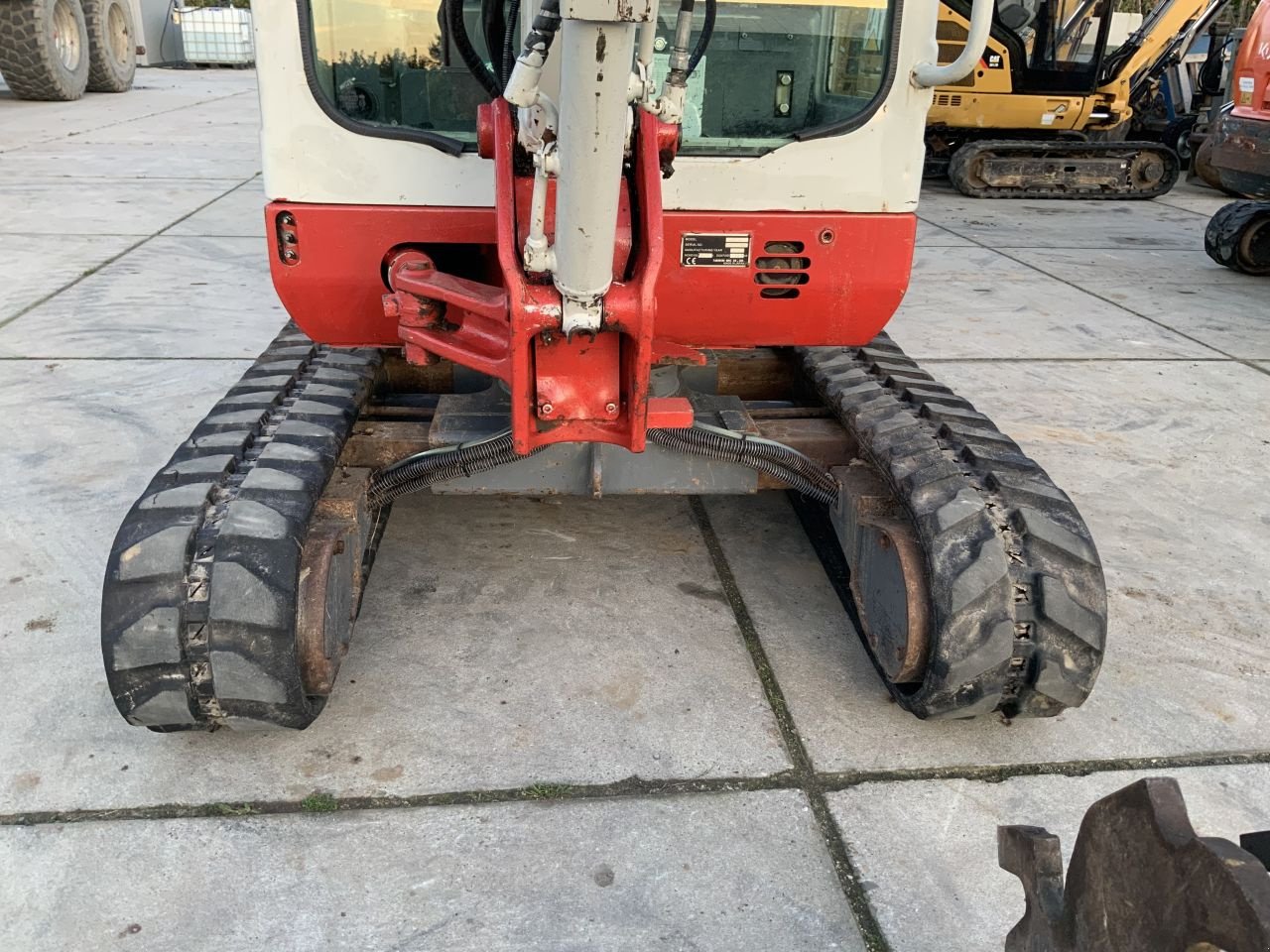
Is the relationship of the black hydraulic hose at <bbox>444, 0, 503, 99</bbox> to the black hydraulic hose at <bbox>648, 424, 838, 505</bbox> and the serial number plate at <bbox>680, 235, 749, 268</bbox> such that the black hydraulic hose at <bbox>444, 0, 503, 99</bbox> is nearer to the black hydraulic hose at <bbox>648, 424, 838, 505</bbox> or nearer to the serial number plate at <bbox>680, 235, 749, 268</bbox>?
the serial number plate at <bbox>680, 235, 749, 268</bbox>

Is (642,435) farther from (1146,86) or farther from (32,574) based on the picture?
(1146,86)

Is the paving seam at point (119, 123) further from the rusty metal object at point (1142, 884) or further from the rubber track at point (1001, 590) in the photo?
the rusty metal object at point (1142, 884)

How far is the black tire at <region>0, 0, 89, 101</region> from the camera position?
16.0 meters

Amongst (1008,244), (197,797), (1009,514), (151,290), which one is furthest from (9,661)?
(1008,244)

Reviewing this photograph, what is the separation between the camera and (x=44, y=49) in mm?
16484

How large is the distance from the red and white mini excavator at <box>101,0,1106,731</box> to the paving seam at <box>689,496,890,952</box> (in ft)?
1.01

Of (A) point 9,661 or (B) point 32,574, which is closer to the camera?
(A) point 9,661

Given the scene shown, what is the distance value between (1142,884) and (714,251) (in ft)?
6.57

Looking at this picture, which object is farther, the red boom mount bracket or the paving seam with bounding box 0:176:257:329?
the paving seam with bounding box 0:176:257:329

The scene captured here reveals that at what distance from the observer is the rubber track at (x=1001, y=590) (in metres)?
2.75

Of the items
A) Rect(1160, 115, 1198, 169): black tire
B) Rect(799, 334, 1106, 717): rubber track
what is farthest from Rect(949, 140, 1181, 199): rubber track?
Rect(799, 334, 1106, 717): rubber track

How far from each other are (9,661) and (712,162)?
238 cm

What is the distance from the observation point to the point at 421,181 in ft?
9.75

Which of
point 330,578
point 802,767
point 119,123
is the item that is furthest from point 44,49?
point 802,767
